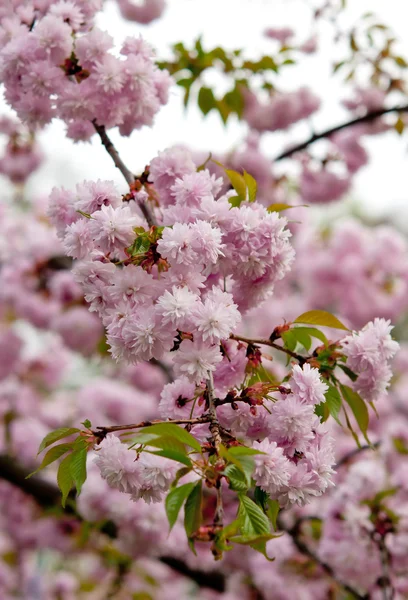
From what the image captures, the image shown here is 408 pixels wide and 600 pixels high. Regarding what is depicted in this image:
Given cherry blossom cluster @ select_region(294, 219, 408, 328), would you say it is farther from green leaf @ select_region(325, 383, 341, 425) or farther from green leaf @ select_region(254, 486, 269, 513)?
green leaf @ select_region(254, 486, 269, 513)

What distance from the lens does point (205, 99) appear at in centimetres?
163

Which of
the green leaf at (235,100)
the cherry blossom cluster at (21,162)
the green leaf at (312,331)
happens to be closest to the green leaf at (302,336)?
the green leaf at (312,331)

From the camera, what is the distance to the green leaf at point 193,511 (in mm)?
571

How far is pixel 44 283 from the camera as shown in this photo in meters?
2.62

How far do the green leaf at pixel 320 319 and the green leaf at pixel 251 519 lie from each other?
29 centimetres

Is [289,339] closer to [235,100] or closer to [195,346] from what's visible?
[195,346]

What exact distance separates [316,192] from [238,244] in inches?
77.8

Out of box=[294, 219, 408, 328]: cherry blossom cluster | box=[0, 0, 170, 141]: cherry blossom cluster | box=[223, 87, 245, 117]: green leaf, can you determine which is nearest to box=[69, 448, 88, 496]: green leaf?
box=[0, 0, 170, 141]: cherry blossom cluster

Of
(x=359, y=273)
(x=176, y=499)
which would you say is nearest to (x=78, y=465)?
(x=176, y=499)

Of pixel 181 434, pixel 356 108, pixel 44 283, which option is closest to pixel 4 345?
pixel 44 283

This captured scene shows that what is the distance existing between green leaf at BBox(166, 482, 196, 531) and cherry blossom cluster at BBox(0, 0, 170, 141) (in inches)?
25.3

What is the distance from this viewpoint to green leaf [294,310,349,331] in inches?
31.9

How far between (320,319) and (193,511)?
0.35 metres

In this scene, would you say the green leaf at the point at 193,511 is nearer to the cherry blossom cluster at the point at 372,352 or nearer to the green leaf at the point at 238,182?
the cherry blossom cluster at the point at 372,352
